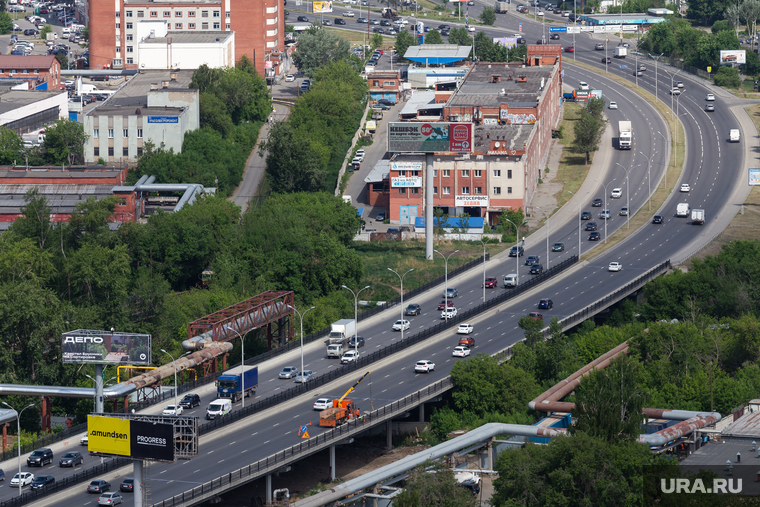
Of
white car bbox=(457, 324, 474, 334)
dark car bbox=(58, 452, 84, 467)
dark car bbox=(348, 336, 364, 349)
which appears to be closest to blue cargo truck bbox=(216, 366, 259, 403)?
dark car bbox=(58, 452, 84, 467)

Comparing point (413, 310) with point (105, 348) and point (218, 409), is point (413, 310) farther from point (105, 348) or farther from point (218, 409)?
point (105, 348)

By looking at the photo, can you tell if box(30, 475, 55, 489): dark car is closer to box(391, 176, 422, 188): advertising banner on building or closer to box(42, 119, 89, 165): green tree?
box(391, 176, 422, 188): advertising banner on building

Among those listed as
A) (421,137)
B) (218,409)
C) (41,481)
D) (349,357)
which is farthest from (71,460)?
(421,137)

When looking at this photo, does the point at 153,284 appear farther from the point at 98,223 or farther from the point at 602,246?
the point at 602,246

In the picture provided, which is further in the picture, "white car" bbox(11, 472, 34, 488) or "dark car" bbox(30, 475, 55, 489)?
"white car" bbox(11, 472, 34, 488)

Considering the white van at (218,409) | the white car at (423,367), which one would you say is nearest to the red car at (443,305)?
the white car at (423,367)

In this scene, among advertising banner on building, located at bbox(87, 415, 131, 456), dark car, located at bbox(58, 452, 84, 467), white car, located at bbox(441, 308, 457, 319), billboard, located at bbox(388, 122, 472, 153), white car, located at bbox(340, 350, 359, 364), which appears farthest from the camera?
billboard, located at bbox(388, 122, 472, 153)

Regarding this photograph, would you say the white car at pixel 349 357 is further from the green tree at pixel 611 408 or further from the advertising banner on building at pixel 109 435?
the advertising banner on building at pixel 109 435

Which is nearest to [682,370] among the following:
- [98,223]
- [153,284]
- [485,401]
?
[485,401]
